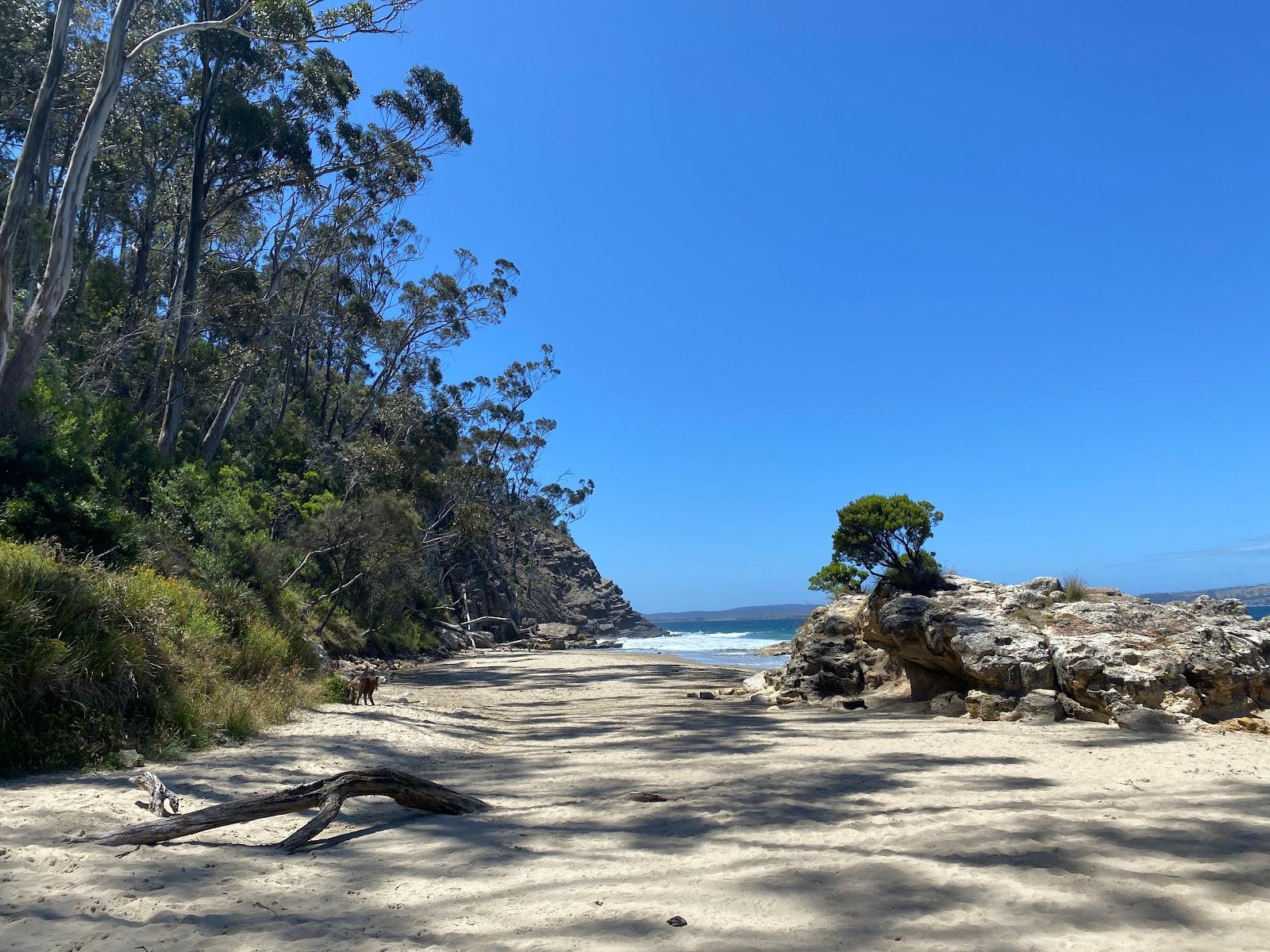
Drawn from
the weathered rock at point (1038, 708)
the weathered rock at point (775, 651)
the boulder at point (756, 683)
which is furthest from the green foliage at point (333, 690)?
the weathered rock at point (775, 651)

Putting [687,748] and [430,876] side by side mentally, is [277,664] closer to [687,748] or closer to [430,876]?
[687,748]

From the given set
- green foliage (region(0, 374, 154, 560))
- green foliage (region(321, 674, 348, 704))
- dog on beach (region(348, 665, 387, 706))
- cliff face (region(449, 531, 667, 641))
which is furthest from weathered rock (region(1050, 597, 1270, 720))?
cliff face (region(449, 531, 667, 641))

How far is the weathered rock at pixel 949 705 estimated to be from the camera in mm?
12203

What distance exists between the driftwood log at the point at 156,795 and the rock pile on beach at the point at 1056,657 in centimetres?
1064

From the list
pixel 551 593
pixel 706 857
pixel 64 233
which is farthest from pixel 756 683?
pixel 551 593

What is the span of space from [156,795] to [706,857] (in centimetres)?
394

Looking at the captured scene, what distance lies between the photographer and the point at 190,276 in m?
21.4

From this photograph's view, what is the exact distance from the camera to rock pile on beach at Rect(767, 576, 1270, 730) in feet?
Result: 33.5

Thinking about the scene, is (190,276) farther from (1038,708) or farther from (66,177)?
(1038,708)

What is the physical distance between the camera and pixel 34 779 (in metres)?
Answer: 5.84

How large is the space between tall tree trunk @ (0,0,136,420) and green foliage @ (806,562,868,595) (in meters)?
17.4

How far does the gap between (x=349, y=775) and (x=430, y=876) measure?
58.4 inches

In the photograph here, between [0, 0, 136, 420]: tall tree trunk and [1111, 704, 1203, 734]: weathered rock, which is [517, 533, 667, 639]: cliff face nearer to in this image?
[0, 0, 136, 420]: tall tree trunk

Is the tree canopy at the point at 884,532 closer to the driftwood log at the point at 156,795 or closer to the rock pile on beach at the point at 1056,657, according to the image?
the rock pile on beach at the point at 1056,657
